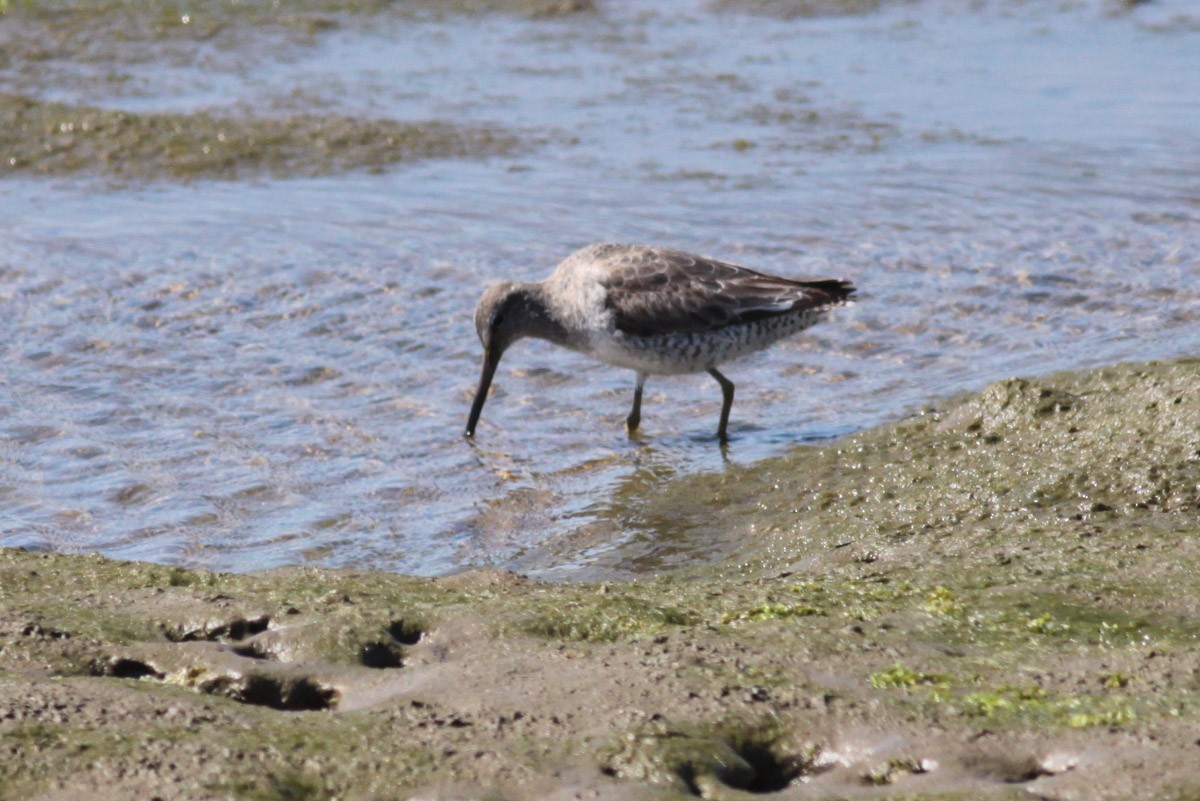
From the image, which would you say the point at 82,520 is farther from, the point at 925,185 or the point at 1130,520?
the point at 925,185

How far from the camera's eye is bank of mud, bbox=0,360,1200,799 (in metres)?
3.08

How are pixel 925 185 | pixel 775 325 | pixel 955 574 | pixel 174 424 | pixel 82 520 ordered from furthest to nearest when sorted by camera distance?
pixel 925 185, pixel 775 325, pixel 174 424, pixel 82 520, pixel 955 574

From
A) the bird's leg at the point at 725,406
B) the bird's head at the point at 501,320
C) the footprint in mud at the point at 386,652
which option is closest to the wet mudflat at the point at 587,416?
the footprint in mud at the point at 386,652

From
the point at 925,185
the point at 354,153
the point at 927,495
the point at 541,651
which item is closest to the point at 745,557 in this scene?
the point at 927,495

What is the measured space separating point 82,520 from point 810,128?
24.6 feet

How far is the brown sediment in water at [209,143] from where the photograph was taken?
1136 cm

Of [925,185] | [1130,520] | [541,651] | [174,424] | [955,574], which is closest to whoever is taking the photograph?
[541,651]

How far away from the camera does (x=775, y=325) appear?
779 cm

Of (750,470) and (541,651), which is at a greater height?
(541,651)

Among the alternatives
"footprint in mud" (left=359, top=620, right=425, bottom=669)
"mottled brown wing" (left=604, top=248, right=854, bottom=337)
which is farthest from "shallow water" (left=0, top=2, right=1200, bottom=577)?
"footprint in mud" (left=359, top=620, right=425, bottom=669)

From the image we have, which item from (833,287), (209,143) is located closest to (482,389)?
(833,287)

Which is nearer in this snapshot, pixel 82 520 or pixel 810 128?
pixel 82 520

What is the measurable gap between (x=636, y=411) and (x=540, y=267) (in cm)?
222

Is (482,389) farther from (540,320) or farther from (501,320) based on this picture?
(540,320)
